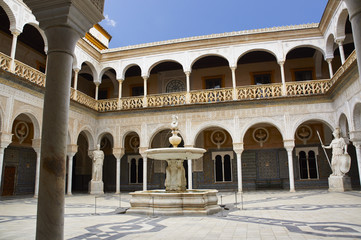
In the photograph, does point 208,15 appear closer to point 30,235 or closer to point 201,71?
point 201,71

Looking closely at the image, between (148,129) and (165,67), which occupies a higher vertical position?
(165,67)

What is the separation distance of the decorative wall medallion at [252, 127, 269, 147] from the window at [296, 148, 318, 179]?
6.09 feet

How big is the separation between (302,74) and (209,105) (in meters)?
6.26

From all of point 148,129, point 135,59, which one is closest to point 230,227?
point 148,129

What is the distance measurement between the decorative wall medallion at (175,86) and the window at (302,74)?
6.55 m

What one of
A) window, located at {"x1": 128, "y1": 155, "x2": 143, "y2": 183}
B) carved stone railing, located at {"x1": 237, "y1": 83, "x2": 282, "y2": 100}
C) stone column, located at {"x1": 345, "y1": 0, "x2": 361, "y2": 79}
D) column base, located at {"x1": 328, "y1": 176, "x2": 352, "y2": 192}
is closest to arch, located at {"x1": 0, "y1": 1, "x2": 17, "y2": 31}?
carved stone railing, located at {"x1": 237, "y1": 83, "x2": 282, "y2": 100}

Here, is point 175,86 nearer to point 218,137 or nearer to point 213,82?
point 213,82

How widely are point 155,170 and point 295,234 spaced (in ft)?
47.7

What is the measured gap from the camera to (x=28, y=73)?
42.2 feet

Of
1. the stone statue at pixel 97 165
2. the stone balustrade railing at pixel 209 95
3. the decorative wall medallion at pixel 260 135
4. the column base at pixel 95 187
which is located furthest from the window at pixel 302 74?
the column base at pixel 95 187

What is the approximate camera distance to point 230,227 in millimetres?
5246

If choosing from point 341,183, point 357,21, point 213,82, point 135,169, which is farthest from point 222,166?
point 357,21

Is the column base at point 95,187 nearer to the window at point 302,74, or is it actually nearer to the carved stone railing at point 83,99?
the carved stone railing at point 83,99

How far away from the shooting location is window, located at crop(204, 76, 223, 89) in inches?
728
